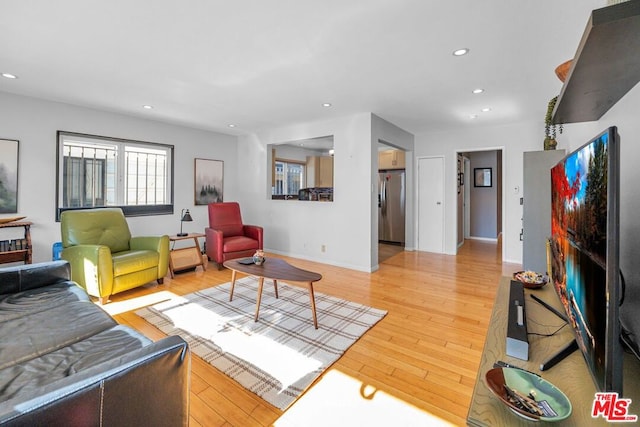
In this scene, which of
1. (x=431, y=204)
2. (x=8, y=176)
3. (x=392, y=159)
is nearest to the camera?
(x=8, y=176)

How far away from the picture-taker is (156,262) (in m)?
3.61

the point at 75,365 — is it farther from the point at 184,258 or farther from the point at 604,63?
the point at 184,258

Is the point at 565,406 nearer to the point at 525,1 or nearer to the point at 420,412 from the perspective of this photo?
the point at 420,412

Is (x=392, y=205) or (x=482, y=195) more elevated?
(x=482, y=195)

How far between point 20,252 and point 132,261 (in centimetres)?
136

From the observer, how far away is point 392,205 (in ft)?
21.0

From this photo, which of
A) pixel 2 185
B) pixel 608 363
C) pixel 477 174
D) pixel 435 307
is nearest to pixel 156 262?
pixel 2 185

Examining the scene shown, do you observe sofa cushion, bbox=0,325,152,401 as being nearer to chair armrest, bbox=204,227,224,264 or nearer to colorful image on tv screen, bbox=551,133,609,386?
colorful image on tv screen, bbox=551,133,609,386

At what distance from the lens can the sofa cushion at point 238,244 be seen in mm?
4434

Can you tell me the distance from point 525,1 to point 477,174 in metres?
6.07

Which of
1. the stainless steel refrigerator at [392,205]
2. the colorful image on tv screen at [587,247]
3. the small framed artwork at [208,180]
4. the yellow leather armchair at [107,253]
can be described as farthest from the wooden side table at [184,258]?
the colorful image on tv screen at [587,247]

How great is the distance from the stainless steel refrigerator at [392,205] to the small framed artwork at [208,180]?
344 centimetres

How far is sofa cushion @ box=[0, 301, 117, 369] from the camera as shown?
1450 millimetres

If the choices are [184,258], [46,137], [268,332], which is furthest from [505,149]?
[46,137]
